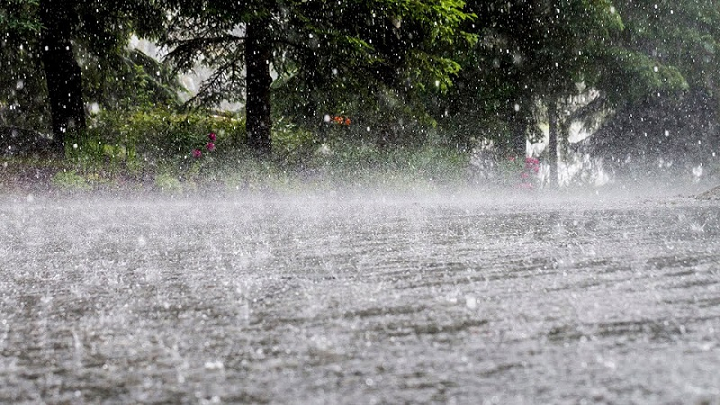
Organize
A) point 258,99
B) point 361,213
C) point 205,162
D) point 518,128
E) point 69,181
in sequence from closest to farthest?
1. point 361,213
2. point 69,181
3. point 205,162
4. point 258,99
5. point 518,128

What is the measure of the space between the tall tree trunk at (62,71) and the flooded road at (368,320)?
9034 millimetres

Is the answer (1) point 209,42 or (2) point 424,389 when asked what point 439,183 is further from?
(2) point 424,389

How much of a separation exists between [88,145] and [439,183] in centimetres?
653

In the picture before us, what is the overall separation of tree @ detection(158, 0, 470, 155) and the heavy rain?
2.1 inches

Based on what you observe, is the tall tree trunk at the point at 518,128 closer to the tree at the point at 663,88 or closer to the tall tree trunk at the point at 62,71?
the tree at the point at 663,88

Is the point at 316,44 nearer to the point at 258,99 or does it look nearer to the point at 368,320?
the point at 258,99

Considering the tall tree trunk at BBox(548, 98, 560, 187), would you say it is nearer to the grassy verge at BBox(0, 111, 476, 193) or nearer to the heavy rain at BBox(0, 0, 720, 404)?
the heavy rain at BBox(0, 0, 720, 404)

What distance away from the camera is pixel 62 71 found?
1309 cm

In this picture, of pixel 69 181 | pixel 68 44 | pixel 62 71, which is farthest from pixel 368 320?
pixel 68 44

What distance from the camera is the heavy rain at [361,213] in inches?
65.1

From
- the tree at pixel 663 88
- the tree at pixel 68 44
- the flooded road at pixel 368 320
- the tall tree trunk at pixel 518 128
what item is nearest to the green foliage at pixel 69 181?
the tree at pixel 68 44

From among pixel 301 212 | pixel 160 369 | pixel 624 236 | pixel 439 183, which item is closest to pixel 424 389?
pixel 160 369

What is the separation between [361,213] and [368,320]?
541cm

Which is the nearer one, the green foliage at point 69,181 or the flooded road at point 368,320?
the flooded road at point 368,320
